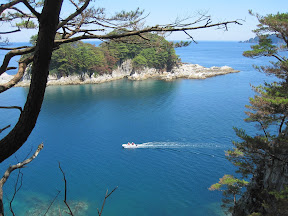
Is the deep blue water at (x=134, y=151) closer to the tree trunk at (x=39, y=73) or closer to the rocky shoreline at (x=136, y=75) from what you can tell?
the rocky shoreline at (x=136, y=75)

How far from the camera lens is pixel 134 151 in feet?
58.2

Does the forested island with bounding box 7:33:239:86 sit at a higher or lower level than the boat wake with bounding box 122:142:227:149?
higher

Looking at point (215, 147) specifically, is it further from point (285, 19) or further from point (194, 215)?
point (285, 19)

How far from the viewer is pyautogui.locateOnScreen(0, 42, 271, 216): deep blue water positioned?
43.5ft

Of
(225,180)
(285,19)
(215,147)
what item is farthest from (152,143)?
(285,19)

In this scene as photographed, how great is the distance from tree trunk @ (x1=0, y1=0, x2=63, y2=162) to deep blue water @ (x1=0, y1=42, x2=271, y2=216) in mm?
11743

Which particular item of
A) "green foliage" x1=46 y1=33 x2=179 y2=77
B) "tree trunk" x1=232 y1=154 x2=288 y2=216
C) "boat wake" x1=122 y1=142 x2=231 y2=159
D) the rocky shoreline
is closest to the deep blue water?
"boat wake" x1=122 y1=142 x2=231 y2=159

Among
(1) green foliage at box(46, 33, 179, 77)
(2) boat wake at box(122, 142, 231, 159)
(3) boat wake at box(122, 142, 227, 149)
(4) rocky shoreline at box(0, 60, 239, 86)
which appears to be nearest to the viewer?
(2) boat wake at box(122, 142, 231, 159)

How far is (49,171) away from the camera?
52.2 ft

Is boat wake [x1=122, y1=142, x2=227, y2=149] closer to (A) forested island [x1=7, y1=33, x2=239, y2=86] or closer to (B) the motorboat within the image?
(B) the motorboat

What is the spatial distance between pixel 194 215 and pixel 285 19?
957cm

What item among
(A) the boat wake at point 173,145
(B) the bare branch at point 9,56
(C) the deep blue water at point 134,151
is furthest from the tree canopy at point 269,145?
(A) the boat wake at point 173,145

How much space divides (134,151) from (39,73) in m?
16.5

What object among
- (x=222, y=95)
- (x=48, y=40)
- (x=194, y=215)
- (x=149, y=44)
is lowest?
(x=194, y=215)
